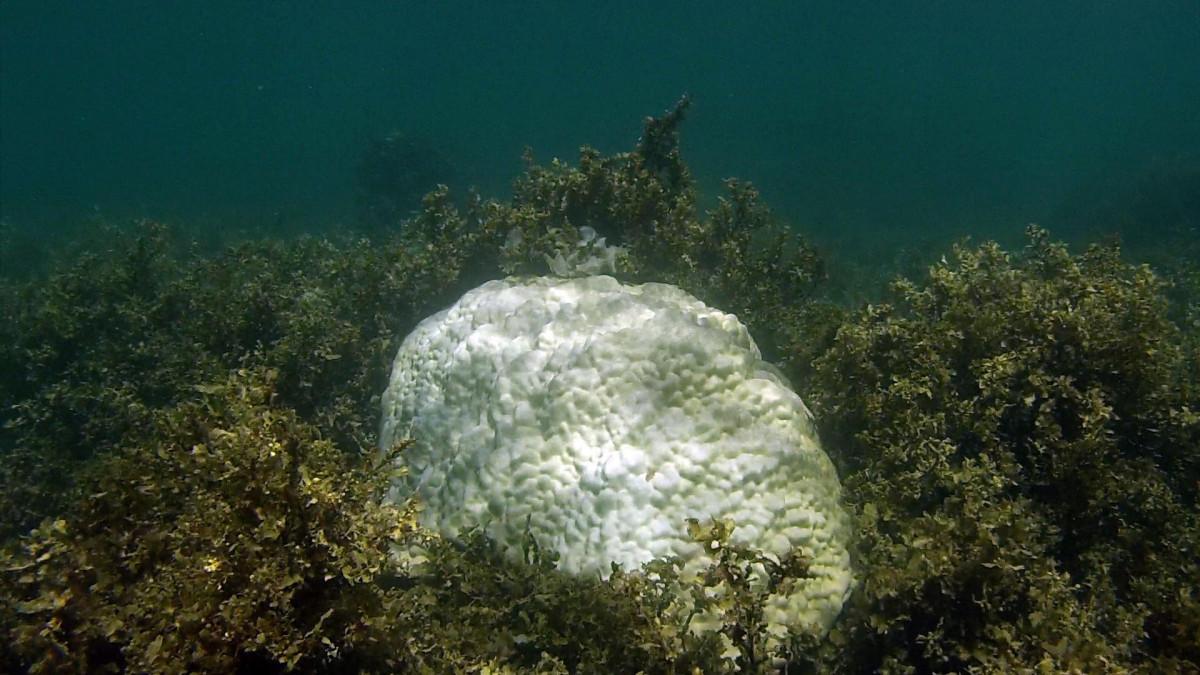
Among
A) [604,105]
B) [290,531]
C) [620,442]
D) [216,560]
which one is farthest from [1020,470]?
[604,105]

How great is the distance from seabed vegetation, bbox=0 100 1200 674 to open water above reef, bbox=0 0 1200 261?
6769mm

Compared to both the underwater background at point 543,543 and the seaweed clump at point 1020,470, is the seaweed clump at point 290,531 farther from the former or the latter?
the seaweed clump at point 1020,470

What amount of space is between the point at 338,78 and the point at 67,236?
131 meters

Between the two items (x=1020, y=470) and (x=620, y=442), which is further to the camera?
(x=620, y=442)

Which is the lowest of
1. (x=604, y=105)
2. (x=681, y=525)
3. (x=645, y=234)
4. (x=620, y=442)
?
(x=681, y=525)

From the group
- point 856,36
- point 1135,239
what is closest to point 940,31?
point 856,36

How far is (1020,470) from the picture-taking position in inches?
171

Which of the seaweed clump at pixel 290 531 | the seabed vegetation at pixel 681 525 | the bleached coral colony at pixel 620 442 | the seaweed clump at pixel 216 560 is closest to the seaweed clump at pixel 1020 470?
the seabed vegetation at pixel 681 525

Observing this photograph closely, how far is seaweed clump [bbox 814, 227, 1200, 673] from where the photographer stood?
3.53 meters

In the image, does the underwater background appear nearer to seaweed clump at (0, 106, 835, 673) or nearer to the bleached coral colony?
seaweed clump at (0, 106, 835, 673)

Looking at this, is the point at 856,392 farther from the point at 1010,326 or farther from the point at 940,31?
the point at 940,31

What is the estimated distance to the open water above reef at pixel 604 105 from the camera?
32.1 metres

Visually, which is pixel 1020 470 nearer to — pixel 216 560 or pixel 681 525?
pixel 681 525

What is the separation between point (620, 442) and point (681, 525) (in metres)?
0.73
